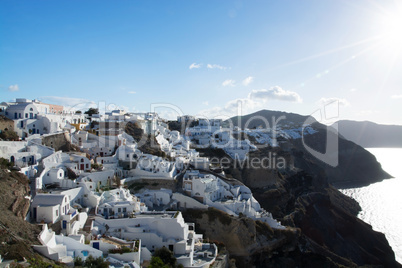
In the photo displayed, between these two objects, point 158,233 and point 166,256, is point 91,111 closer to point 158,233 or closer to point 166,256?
point 158,233

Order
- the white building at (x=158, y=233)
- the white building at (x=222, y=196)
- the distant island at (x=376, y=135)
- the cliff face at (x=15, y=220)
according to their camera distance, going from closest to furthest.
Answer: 1. the cliff face at (x=15, y=220)
2. the white building at (x=158, y=233)
3. the white building at (x=222, y=196)
4. the distant island at (x=376, y=135)

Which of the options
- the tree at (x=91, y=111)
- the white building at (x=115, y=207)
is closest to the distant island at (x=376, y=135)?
the tree at (x=91, y=111)

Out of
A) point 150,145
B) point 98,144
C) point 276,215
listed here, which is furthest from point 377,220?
point 98,144

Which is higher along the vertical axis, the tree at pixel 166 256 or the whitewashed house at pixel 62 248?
the whitewashed house at pixel 62 248

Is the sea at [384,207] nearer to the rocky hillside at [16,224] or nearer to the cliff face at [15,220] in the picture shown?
the rocky hillside at [16,224]

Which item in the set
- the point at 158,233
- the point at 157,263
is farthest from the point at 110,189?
the point at 157,263

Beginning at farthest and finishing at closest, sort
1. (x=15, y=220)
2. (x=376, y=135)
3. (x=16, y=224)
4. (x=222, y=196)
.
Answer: (x=376, y=135), (x=222, y=196), (x=15, y=220), (x=16, y=224)

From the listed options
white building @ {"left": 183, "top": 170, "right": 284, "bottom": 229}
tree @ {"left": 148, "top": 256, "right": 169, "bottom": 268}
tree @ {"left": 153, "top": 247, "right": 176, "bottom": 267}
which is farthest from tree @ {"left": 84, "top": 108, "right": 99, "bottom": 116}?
tree @ {"left": 148, "top": 256, "right": 169, "bottom": 268}
